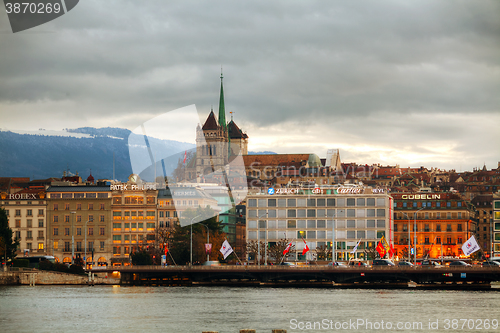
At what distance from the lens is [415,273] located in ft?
423

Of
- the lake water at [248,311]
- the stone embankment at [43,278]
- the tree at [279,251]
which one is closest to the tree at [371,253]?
the tree at [279,251]

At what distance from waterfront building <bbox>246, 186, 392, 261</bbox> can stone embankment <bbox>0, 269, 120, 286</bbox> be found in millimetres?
48924

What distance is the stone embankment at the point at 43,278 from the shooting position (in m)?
142

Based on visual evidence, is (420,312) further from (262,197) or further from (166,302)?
(262,197)

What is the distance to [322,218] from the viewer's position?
7510 inches

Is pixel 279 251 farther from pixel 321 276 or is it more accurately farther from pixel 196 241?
pixel 321 276

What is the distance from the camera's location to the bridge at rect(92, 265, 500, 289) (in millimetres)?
127938

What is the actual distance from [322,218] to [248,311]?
99.2m

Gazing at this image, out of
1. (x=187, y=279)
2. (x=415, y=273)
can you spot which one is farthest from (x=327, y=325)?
(x=187, y=279)

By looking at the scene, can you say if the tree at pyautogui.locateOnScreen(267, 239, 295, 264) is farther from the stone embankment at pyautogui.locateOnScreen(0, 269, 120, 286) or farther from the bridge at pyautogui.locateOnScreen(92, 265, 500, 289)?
the stone embankment at pyautogui.locateOnScreen(0, 269, 120, 286)

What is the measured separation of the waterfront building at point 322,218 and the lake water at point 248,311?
62.0 m

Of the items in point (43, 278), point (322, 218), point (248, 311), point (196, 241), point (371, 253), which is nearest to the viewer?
point (248, 311)

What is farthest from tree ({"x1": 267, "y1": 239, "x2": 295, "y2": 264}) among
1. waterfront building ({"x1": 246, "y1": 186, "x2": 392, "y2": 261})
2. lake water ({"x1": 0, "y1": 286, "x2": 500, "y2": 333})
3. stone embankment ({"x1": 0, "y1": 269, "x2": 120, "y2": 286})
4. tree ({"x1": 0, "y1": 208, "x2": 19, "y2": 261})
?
tree ({"x1": 0, "y1": 208, "x2": 19, "y2": 261})

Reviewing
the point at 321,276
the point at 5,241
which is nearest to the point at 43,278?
the point at 5,241
